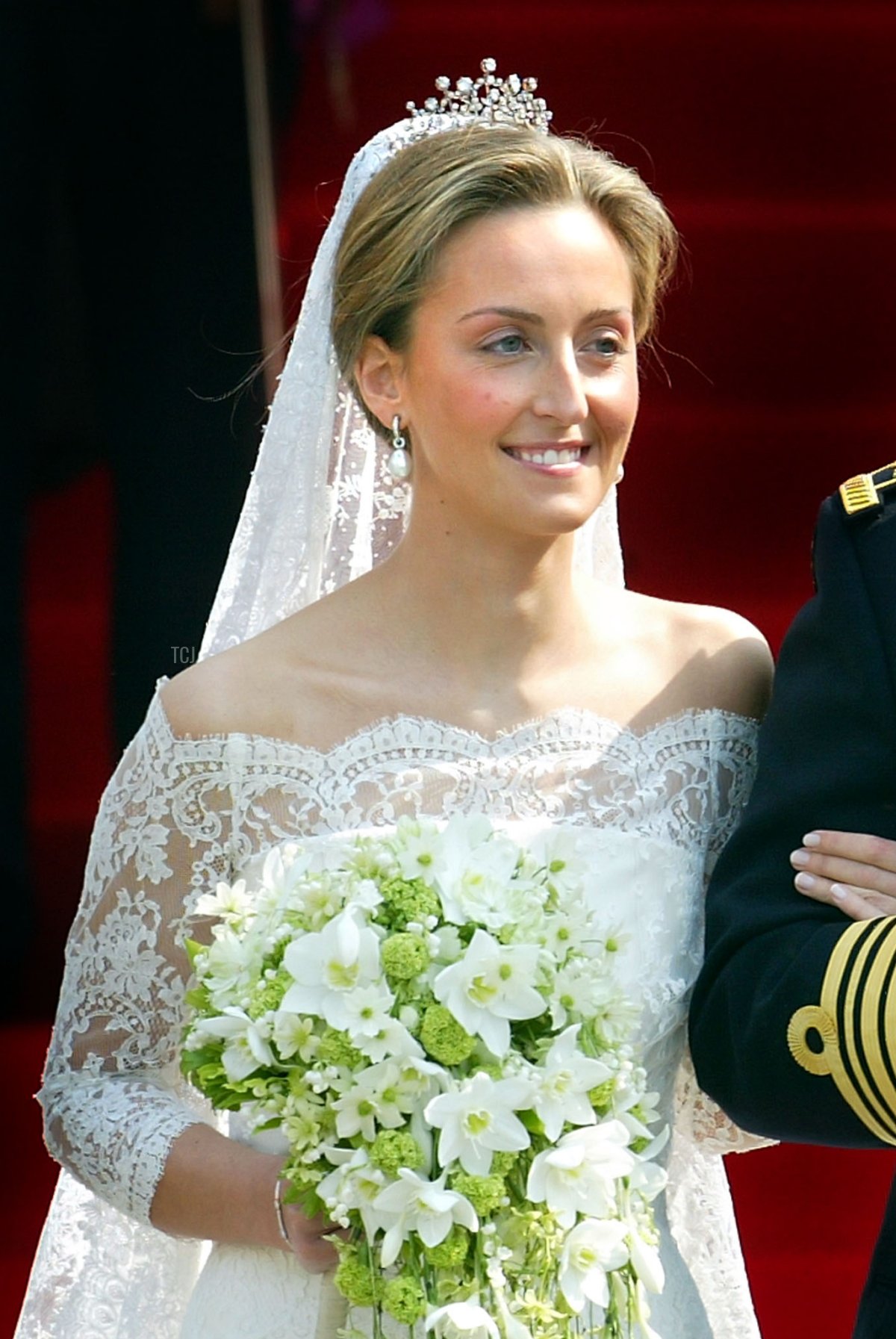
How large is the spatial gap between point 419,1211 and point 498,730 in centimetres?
85

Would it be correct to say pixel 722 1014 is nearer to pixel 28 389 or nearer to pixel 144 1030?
pixel 144 1030

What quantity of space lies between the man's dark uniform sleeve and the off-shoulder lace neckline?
326mm

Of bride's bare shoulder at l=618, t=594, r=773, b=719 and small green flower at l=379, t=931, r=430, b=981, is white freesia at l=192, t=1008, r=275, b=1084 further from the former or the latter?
bride's bare shoulder at l=618, t=594, r=773, b=719

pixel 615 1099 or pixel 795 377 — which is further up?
pixel 795 377

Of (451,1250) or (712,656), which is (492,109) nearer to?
(712,656)

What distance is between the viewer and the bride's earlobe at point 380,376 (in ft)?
9.47

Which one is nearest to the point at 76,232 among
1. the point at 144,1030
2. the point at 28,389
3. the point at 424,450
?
the point at 28,389

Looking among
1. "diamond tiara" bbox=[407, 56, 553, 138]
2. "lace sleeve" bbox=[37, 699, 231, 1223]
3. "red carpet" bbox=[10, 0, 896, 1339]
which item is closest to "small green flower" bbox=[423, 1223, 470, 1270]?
"lace sleeve" bbox=[37, 699, 231, 1223]

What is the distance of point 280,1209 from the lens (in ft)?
7.96

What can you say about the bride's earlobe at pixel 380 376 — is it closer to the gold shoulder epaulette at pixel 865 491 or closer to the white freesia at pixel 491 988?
the gold shoulder epaulette at pixel 865 491

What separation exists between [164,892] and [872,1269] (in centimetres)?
97

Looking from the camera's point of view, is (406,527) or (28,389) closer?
(406,527)

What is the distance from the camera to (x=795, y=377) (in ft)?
15.5

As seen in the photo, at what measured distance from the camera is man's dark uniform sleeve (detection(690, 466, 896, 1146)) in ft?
7.32
